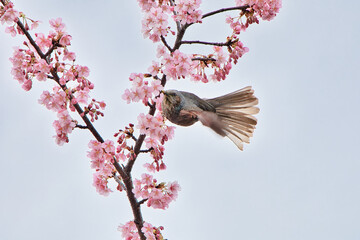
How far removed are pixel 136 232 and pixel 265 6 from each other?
2704 mm

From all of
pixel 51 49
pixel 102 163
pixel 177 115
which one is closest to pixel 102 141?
pixel 102 163

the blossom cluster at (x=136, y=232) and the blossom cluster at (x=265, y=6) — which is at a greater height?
the blossom cluster at (x=265, y=6)

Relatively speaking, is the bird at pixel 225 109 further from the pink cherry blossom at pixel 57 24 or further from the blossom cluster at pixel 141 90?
the pink cherry blossom at pixel 57 24

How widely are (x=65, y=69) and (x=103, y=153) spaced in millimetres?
870

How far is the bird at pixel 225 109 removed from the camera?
4.57m

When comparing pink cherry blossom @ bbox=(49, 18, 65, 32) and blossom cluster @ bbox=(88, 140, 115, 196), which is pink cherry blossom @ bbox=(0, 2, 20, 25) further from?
blossom cluster @ bbox=(88, 140, 115, 196)

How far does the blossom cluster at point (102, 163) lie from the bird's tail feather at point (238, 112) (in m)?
1.45

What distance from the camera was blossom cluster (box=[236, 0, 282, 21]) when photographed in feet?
15.7

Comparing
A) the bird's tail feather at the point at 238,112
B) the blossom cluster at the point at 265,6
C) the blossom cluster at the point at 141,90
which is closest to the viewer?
the blossom cluster at the point at 141,90

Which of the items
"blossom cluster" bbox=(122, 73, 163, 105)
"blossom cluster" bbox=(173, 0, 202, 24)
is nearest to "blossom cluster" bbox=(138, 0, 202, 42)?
"blossom cluster" bbox=(173, 0, 202, 24)

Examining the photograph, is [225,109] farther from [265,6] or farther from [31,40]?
[31,40]

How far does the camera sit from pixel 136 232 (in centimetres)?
459

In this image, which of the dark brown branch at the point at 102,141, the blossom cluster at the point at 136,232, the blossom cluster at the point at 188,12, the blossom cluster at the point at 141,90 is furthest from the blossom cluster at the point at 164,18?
the blossom cluster at the point at 136,232

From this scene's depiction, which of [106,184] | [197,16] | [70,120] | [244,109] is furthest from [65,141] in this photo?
[244,109]
